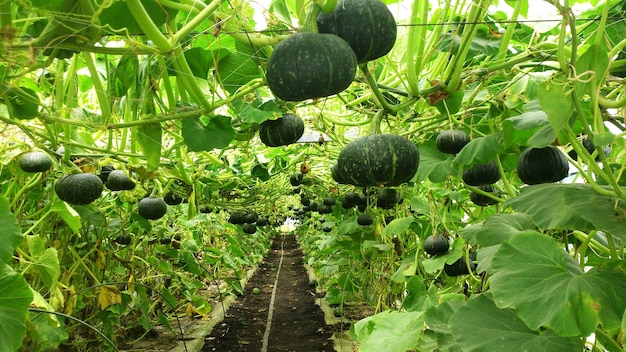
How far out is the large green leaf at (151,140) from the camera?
2.14 meters

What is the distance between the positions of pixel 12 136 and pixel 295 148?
126 inches

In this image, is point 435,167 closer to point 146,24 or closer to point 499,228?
point 499,228

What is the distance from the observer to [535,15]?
8.61ft

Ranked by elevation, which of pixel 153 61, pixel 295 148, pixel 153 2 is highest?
pixel 153 2

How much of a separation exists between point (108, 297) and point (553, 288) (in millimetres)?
3434

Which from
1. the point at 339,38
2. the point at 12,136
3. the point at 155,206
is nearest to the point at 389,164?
the point at 339,38

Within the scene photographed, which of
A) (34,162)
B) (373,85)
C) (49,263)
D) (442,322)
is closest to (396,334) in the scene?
(442,322)

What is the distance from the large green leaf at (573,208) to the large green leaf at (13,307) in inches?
63.6

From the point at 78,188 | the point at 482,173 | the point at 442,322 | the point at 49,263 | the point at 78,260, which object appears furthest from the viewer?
the point at 78,260

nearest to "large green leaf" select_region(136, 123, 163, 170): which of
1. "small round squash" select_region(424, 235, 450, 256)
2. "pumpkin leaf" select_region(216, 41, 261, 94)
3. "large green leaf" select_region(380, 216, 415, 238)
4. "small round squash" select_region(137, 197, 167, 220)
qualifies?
"pumpkin leaf" select_region(216, 41, 261, 94)

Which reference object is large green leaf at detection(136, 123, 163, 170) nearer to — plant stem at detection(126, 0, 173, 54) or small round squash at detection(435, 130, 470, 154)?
plant stem at detection(126, 0, 173, 54)

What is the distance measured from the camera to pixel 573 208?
148 cm

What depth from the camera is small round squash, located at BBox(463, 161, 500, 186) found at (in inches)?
91.7

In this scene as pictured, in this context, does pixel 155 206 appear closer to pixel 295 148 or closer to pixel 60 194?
pixel 60 194
